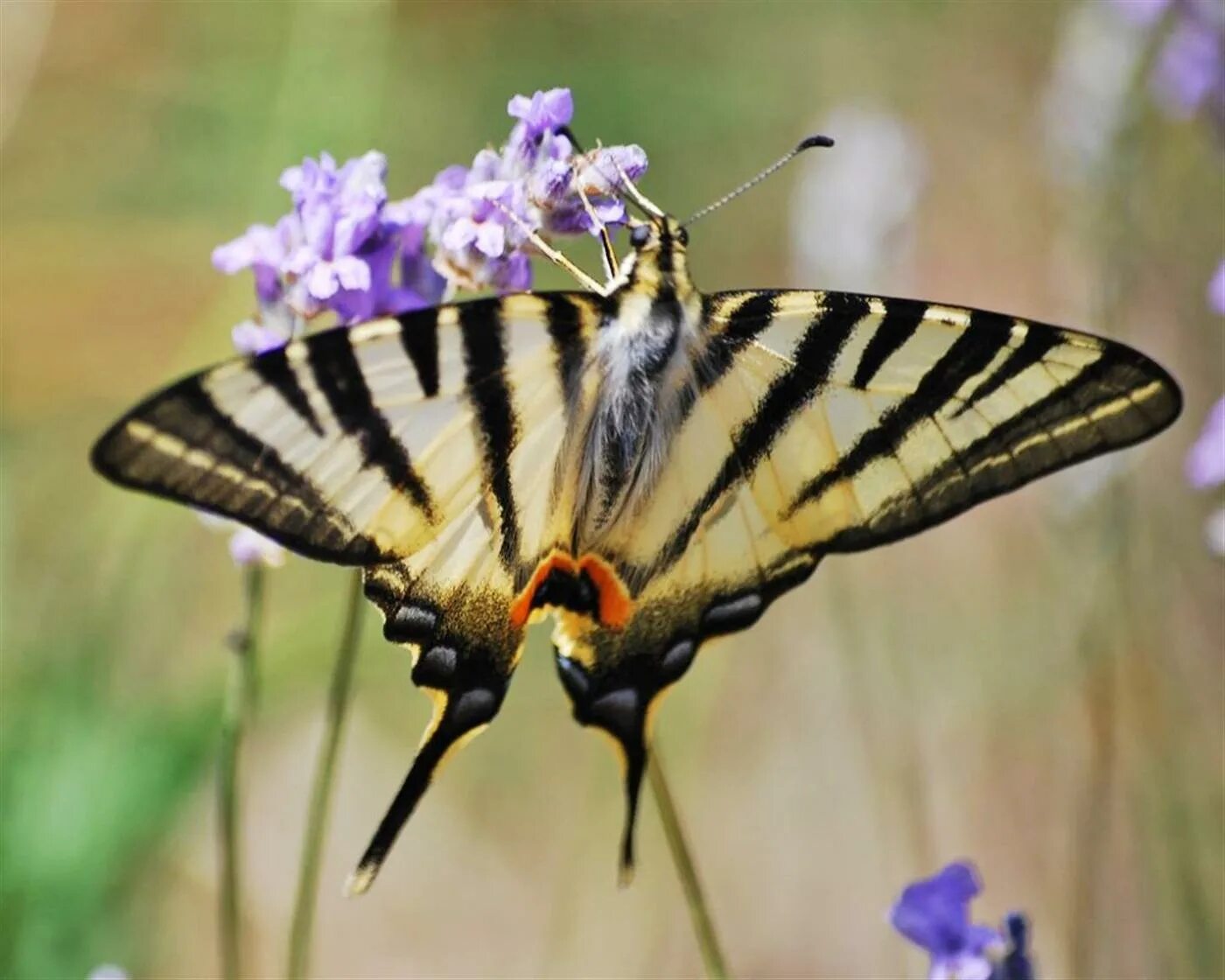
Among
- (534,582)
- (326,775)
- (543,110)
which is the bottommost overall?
(326,775)

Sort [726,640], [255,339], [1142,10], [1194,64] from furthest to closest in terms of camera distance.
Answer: [726,640], [1142,10], [1194,64], [255,339]

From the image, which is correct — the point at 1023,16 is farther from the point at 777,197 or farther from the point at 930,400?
the point at 930,400

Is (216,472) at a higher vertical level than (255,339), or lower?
lower

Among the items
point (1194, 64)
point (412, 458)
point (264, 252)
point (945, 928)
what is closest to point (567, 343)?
point (412, 458)

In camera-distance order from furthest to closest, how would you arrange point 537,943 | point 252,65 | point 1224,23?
1. point 252,65
2. point 537,943
3. point 1224,23

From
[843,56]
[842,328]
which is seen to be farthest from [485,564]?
[843,56]

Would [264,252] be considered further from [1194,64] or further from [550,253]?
Answer: [1194,64]
